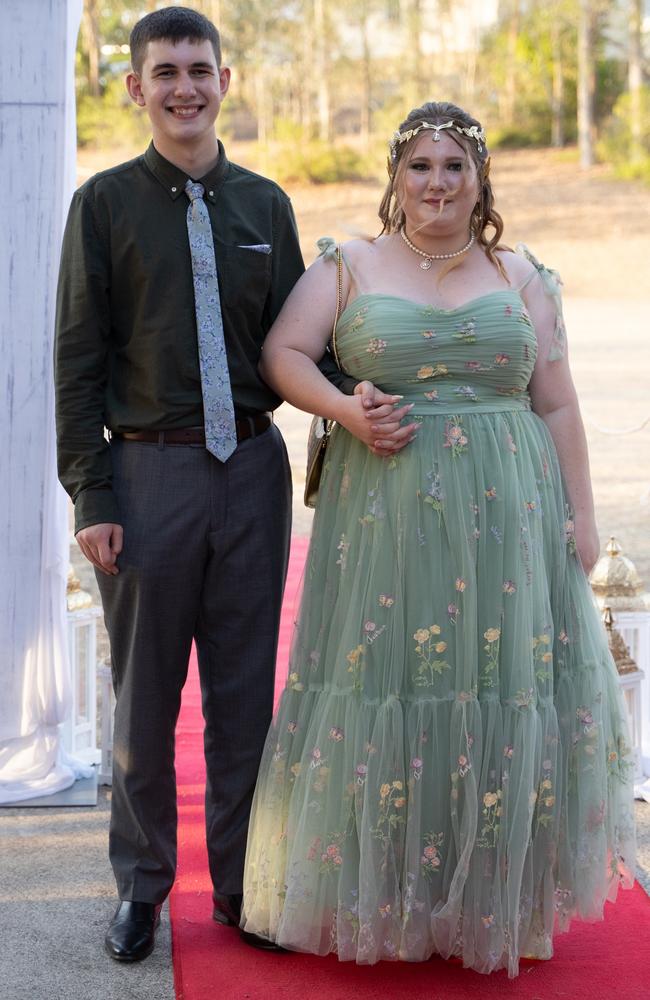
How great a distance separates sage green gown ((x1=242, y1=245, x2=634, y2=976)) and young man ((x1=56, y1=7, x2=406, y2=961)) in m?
0.15

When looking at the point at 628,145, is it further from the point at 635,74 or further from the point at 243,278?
the point at 243,278

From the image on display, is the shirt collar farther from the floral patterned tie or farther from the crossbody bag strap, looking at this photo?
the crossbody bag strap

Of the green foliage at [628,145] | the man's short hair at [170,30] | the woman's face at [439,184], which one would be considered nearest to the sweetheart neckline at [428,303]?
the woman's face at [439,184]

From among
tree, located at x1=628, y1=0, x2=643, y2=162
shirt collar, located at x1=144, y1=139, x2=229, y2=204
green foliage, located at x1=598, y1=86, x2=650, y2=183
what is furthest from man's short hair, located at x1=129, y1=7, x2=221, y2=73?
tree, located at x1=628, y1=0, x2=643, y2=162

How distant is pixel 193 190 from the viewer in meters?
2.55

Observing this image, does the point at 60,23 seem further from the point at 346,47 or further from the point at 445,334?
the point at 346,47

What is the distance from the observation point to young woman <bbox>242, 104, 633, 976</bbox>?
2510 mm

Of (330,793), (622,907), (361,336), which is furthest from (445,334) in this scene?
(622,907)

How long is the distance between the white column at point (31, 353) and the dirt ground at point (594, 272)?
4.78 m

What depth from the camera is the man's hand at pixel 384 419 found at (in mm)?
2475

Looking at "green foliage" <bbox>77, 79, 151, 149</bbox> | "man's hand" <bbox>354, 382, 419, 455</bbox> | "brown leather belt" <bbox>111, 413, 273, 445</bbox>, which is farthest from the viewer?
"green foliage" <bbox>77, 79, 151, 149</bbox>

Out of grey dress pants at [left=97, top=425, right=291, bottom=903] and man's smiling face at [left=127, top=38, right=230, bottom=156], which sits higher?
man's smiling face at [left=127, top=38, right=230, bottom=156]

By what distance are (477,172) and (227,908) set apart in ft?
5.40

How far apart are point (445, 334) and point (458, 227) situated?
0.24 m
